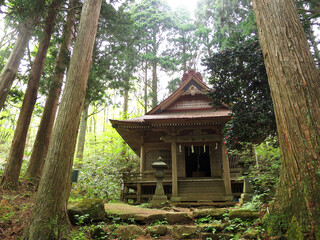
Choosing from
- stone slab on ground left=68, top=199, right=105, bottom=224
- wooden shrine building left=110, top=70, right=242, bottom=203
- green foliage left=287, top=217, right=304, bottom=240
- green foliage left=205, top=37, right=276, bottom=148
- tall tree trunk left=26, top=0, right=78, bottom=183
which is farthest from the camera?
wooden shrine building left=110, top=70, right=242, bottom=203

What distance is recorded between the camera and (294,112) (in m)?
2.67

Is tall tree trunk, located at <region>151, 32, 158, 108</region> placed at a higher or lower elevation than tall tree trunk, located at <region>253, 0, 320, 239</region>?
higher

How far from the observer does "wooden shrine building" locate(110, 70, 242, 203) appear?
352 inches

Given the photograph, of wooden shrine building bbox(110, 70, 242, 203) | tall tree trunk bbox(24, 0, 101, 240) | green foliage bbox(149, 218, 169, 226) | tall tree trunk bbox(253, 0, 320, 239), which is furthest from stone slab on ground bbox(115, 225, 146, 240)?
wooden shrine building bbox(110, 70, 242, 203)

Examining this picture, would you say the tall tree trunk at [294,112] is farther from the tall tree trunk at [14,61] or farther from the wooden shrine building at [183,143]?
the tall tree trunk at [14,61]

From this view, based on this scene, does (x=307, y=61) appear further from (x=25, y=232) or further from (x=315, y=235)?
(x=25, y=232)

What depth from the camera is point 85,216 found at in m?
4.09

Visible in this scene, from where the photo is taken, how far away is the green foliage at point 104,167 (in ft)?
31.5

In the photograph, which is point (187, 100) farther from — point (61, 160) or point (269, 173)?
point (61, 160)

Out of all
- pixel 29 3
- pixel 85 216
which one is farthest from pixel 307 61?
pixel 29 3

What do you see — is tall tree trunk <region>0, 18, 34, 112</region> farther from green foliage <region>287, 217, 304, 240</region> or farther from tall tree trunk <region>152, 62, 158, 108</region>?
tall tree trunk <region>152, 62, 158, 108</region>

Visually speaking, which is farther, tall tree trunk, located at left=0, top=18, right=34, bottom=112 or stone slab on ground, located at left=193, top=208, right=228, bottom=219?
tall tree trunk, located at left=0, top=18, right=34, bottom=112

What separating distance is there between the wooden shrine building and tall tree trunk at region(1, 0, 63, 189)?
3728 millimetres

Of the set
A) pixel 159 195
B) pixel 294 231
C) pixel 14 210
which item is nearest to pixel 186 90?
pixel 159 195
